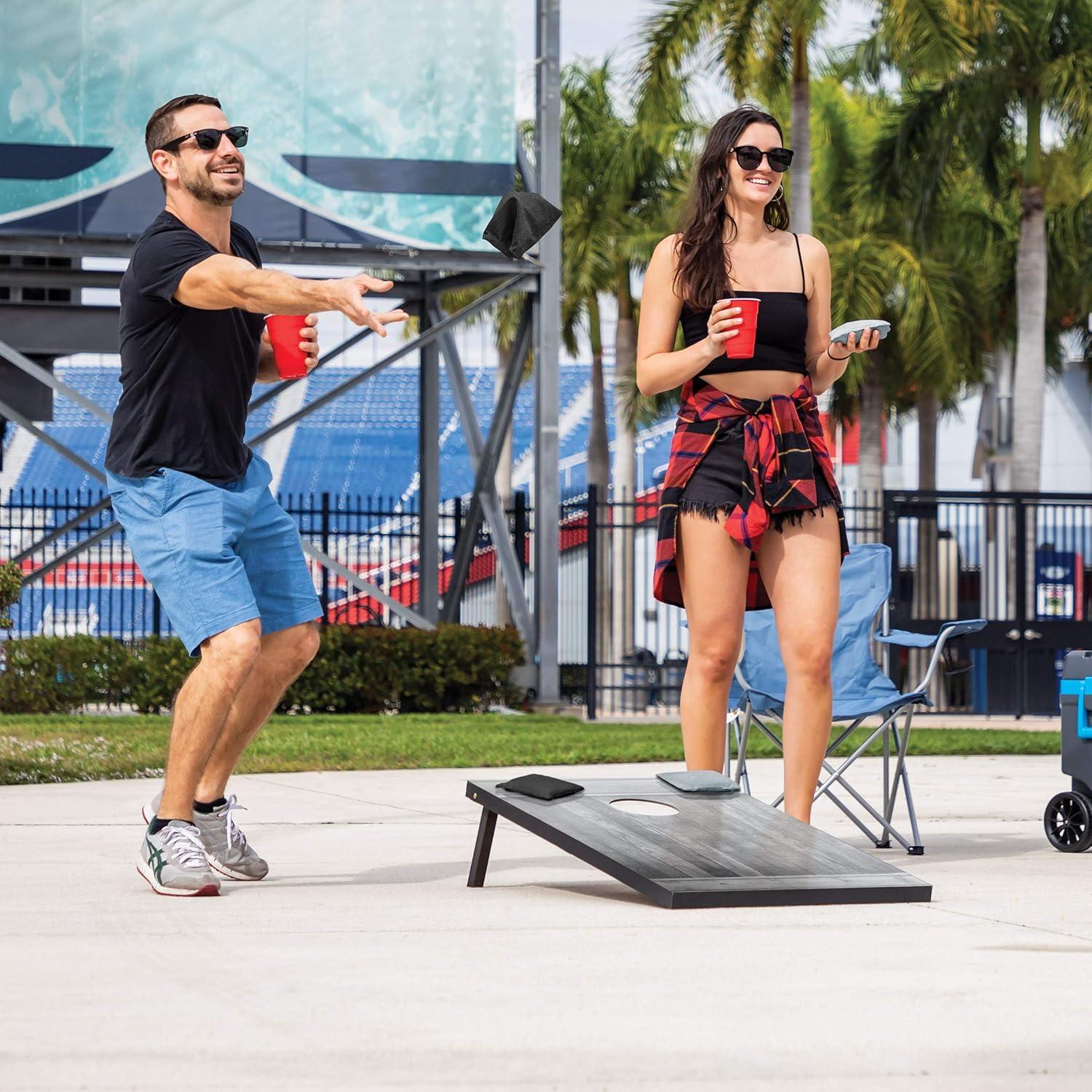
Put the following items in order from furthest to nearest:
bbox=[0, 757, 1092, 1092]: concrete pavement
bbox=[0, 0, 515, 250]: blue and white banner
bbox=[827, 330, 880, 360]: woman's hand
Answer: bbox=[0, 0, 515, 250]: blue and white banner
bbox=[827, 330, 880, 360]: woman's hand
bbox=[0, 757, 1092, 1092]: concrete pavement

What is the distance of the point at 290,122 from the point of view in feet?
48.8

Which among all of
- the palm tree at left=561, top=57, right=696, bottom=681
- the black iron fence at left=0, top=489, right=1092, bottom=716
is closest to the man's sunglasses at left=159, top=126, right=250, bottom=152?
the black iron fence at left=0, top=489, right=1092, bottom=716

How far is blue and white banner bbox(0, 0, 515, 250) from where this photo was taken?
14555mm

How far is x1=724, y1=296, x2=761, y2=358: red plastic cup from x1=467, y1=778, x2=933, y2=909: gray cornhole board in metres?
1.23

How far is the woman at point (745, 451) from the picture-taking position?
508 centimetres

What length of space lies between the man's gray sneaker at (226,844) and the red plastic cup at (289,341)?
3.87ft

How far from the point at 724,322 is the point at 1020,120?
74.9ft

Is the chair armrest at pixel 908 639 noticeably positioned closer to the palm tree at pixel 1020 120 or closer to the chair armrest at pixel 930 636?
the chair armrest at pixel 930 636

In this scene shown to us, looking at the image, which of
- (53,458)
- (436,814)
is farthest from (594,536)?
(53,458)

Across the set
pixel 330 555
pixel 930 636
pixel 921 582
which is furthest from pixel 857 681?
pixel 921 582

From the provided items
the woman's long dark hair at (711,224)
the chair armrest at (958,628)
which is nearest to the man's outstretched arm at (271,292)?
the woman's long dark hair at (711,224)

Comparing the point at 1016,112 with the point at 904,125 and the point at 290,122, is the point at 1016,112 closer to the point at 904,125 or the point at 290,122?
the point at 904,125

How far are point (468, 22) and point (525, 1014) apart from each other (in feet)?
43.6

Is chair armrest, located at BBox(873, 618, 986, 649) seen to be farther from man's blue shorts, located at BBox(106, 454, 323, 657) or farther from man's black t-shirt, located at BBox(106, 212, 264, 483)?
Answer: man's black t-shirt, located at BBox(106, 212, 264, 483)
